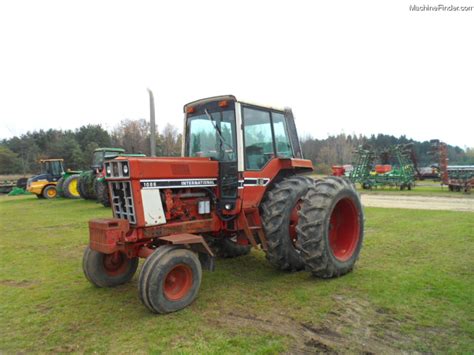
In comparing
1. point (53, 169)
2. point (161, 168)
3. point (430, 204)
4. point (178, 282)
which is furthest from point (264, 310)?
point (53, 169)

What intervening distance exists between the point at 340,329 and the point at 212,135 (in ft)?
10.3

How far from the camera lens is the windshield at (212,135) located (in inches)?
210

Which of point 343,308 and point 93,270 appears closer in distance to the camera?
point 343,308

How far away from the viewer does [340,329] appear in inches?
151

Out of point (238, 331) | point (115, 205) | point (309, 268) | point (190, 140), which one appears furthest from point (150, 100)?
point (238, 331)

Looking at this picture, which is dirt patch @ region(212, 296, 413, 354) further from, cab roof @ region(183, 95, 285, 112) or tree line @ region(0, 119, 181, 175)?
tree line @ region(0, 119, 181, 175)

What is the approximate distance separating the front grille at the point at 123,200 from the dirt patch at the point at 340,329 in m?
1.66

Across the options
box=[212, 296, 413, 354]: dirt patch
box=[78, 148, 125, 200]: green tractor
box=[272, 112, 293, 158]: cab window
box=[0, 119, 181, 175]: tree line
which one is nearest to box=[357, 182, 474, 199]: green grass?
box=[78, 148, 125, 200]: green tractor

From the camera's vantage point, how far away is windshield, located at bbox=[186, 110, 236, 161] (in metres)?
5.34

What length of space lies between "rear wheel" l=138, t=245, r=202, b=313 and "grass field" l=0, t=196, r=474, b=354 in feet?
0.52

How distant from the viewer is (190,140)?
19.7ft

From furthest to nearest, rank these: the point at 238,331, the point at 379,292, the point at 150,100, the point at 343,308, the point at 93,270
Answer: the point at 150,100, the point at 93,270, the point at 379,292, the point at 343,308, the point at 238,331

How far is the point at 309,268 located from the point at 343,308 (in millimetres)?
954

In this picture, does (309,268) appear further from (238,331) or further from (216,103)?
(216,103)
